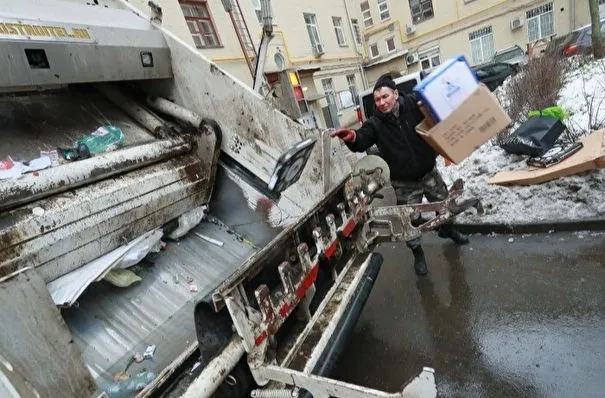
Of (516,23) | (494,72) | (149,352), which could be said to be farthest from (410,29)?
(149,352)

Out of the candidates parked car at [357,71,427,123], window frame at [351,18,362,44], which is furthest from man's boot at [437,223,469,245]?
window frame at [351,18,362,44]

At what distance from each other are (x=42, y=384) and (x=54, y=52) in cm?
166

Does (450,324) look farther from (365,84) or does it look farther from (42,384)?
(365,84)

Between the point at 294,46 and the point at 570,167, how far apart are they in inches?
579

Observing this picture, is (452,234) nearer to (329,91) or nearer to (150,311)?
(150,311)

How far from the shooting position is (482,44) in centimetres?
1975

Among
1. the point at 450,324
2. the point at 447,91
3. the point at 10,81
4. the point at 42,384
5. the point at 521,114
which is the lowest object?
the point at 450,324

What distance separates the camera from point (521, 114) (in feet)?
16.1

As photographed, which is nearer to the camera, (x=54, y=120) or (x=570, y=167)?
(x=54, y=120)

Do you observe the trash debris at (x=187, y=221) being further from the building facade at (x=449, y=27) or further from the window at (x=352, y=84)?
the window at (x=352, y=84)

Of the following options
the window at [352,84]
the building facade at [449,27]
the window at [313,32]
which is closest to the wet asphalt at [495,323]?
the window at [313,32]

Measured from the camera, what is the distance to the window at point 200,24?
11.0 m

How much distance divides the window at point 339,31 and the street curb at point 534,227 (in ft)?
60.6

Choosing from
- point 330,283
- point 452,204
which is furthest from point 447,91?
point 330,283
